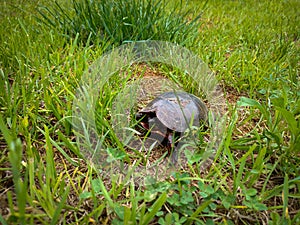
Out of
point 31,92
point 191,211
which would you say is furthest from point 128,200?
point 31,92

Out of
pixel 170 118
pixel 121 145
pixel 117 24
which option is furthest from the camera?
pixel 117 24

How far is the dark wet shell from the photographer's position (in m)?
1.22

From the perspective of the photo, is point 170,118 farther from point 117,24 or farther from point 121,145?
point 117,24

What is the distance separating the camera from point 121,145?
1.12 meters

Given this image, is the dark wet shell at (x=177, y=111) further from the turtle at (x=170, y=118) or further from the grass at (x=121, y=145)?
the grass at (x=121, y=145)

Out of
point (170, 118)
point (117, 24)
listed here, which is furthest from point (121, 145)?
point (117, 24)

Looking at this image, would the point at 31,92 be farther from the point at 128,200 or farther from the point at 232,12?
the point at 232,12

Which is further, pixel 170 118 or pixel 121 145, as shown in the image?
pixel 170 118

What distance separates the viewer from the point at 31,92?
129cm

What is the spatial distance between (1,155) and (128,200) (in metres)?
0.49

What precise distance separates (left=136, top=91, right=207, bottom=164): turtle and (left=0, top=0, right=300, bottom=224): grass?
0.15 m

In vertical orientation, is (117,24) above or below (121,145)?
above

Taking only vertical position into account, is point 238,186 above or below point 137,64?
below

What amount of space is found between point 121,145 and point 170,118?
250 mm
